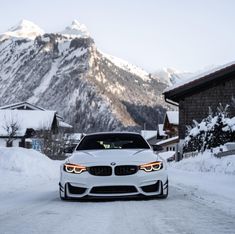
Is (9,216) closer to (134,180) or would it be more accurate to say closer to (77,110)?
(134,180)

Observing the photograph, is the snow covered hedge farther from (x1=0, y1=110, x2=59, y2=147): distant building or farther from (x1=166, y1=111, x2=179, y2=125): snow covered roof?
(x1=0, y1=110, x2=59, y2=147): distant building

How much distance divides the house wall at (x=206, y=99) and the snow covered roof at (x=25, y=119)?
107ft

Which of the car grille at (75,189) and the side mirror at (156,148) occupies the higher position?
the side mirror at (156,148)

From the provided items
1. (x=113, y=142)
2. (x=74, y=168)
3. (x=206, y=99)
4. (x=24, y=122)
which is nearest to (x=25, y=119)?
(x=24, y=122)

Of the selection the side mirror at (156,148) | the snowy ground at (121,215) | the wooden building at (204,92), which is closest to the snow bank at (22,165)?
the snowy ground at (121,215)

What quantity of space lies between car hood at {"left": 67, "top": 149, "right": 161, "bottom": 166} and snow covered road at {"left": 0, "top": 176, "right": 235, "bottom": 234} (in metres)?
0.65

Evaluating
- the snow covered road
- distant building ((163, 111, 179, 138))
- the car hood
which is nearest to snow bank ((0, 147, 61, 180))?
the car hood

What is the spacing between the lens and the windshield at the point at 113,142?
10344 mm

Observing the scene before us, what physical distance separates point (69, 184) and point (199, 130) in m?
19.3

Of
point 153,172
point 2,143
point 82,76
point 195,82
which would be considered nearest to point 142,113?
point 82,76

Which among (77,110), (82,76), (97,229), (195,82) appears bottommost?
(97,229)

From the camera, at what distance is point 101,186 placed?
8750mm

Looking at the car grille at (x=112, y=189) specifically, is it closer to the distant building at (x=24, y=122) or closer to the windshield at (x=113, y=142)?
the windshield at (x=113, y=142)

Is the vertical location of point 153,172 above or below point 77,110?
below
